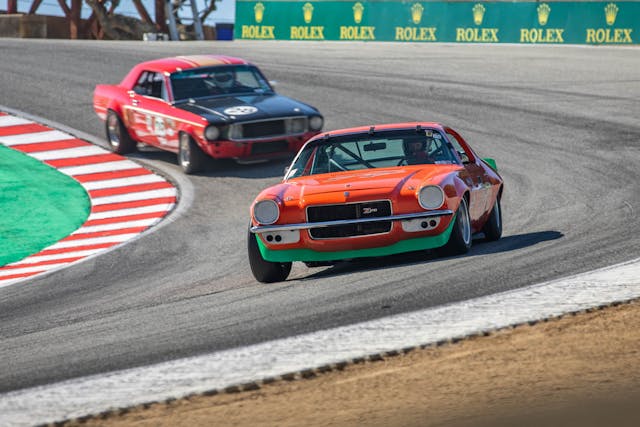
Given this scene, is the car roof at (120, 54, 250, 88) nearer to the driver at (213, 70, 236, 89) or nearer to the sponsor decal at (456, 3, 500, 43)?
the driver at (213, 70, 236, 89)

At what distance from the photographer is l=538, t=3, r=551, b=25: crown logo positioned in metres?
26.3

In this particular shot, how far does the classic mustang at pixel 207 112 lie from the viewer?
14.2 meters

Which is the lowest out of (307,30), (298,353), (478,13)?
(307,30)

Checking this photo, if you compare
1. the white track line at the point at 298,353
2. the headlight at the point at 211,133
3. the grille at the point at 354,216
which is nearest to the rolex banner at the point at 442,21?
the headlight at the point at 211,133

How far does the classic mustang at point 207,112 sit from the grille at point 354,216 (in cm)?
655

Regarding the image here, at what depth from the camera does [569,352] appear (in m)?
4.85

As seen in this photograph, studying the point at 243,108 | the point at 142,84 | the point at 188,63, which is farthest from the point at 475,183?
the point at 142,84

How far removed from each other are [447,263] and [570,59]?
16.5 metres

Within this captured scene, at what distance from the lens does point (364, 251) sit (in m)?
7.71

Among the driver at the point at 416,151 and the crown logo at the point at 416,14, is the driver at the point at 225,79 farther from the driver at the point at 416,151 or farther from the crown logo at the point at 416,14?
the crown logo at the point at 416,14

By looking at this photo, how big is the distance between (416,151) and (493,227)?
3.04 ft

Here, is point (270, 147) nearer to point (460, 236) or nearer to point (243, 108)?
point (243, 108)

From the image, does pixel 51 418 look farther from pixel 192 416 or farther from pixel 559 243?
pixel 559 243

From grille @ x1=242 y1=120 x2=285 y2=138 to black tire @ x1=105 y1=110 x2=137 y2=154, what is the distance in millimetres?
2726
